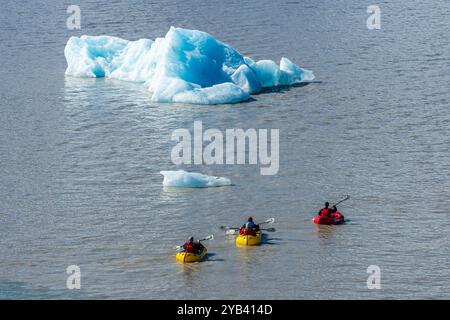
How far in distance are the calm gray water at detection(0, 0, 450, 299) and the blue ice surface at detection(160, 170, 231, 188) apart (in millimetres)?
363

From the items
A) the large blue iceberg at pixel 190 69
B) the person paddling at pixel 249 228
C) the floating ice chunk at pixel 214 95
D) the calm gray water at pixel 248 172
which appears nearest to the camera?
the calm gray water at pixel 248 172

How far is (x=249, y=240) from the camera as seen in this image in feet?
103

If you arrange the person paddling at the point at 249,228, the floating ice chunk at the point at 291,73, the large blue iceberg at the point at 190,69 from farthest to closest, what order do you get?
the floating ice chunk at the point at 291,73
the large blue iceberg at the point at 190,69
the person paddling at the point at 249,228

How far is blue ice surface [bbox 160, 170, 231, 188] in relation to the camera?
118ft

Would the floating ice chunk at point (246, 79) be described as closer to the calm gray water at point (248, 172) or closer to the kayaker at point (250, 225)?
the calm gray water at point (248, 172)

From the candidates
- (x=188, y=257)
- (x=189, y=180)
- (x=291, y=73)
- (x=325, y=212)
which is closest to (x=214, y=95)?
(x=291, y=73)

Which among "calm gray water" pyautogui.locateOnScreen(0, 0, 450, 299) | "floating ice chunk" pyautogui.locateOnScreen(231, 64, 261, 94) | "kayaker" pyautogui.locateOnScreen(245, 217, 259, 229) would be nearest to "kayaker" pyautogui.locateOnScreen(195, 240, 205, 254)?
"calm gray water" pyautogui.locateOnScreen(0, 0, 450, 299)

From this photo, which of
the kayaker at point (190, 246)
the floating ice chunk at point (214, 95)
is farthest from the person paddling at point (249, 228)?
the floating ice chunk at point (214, 95)

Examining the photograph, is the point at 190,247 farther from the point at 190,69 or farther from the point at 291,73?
the point at 291,73

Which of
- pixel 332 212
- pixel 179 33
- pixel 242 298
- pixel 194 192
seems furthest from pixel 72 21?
pixel 242 298

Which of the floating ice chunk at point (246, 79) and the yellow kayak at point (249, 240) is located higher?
the floating ice chunk at point (246, 79)

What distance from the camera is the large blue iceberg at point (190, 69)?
4441 centimetres

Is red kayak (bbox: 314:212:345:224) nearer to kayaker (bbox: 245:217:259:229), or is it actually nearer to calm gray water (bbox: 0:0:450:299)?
calm gray water (bbox: 0:0:450:299)

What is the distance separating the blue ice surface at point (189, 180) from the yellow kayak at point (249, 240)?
4737 millimetres
